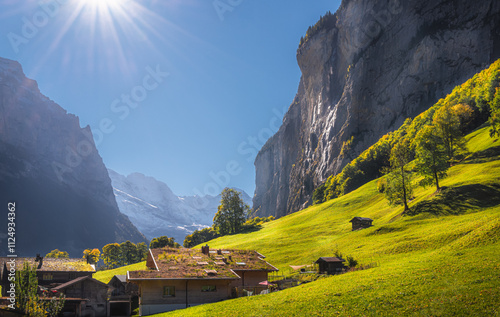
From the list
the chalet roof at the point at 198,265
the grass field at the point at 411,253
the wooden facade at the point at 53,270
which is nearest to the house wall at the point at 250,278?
the chalet roof at the point at 198,265

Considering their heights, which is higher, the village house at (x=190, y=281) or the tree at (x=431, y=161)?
the tree at (x=431, y=161)

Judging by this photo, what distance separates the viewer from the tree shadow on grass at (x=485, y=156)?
67287mm

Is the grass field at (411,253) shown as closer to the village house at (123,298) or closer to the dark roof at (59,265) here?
the village house at (123,298)

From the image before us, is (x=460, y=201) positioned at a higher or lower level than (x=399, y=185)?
lower

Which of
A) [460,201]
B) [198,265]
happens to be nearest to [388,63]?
[460,201]

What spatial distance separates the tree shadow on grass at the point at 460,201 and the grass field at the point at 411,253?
0.14m

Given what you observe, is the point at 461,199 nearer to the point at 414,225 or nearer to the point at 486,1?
the point at 414,225

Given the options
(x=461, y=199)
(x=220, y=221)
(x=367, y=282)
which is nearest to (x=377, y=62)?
(x=220, y=221)

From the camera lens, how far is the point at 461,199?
5466 cm

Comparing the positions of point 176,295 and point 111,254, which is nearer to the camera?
point 176,295

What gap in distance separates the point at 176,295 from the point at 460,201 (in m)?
48.6

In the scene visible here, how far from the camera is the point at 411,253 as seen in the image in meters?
39.3

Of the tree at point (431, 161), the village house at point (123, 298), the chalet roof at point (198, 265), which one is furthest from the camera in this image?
the tree at point (431, 161)

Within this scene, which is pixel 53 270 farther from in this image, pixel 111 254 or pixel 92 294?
pixel 111 254
